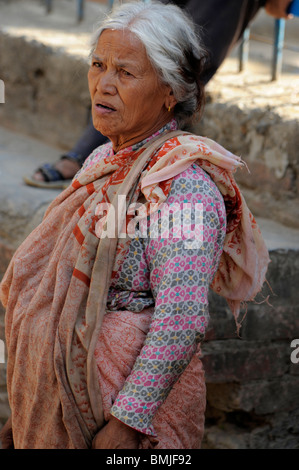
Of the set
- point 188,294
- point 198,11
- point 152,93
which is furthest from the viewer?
point 198,11

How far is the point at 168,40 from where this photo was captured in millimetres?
1923

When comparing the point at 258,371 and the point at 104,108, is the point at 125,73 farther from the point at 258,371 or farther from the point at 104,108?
the point at 258,371

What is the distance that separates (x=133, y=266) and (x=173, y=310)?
188 mm

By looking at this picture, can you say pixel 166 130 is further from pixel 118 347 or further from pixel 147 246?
pixel 118 347

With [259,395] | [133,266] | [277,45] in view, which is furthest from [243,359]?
[277,45]

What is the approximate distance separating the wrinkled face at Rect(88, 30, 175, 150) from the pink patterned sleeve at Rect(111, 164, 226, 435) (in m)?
0.24

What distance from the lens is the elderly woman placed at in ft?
6.07

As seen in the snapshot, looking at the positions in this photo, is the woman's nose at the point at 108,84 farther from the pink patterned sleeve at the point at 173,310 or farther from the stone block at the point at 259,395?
the stone block at the point at 259,395

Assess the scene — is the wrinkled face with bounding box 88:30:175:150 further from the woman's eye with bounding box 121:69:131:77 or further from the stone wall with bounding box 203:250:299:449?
the stone wall with bounding box 203:250:299:449

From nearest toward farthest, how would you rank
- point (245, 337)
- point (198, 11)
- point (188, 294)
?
1. point (188, 294)
2. point (245, 337)
3. point (198, 11)

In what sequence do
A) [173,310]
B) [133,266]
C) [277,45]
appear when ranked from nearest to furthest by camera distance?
1. [173,310]
2. [133,266]
3. [277,45]

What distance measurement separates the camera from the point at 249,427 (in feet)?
10.3
